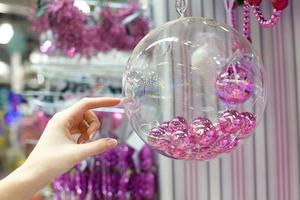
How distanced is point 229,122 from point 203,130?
59 millimetres

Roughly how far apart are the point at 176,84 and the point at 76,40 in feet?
3.86

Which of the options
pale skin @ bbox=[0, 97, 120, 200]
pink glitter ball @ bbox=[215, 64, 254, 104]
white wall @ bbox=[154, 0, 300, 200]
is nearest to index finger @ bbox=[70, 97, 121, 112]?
pale skin @ bbox=[0, 97, 120, 200]

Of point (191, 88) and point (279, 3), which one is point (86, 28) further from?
point (191, 88)

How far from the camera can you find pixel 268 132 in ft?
4.82

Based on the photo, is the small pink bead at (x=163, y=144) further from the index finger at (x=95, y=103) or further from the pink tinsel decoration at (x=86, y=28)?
the pink tinsel decoration at (x=86, y=28)

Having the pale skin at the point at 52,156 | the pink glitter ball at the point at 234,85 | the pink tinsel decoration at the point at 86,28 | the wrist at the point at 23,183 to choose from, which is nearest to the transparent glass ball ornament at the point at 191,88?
the pink glitter ball at the point at 234,85

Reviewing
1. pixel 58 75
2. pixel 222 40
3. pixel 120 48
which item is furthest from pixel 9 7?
A: pixel 222 40

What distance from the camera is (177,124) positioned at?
0.96 m

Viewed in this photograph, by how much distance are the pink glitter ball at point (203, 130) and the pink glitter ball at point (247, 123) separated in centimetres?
6

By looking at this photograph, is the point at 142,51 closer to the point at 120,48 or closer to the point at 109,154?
the point at 109,154

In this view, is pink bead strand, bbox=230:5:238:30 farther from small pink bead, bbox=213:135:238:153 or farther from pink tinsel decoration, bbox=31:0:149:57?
pink tinsel decoration, bbox=31:0:149:57

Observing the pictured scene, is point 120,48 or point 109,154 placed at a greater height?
point 120,48

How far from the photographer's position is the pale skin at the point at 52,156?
2.95 feet

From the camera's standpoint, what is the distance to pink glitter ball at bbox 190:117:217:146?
3.12 ft
